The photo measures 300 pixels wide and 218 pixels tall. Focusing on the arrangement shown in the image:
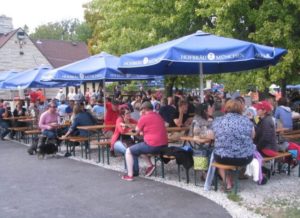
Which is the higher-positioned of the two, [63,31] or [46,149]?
[63,31]

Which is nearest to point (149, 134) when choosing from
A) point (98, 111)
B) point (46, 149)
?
point (46, 149)

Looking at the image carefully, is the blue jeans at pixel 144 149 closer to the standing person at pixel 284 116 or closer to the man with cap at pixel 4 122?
the standing person at pixel 284 116

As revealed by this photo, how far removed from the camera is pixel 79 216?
20.7 ft

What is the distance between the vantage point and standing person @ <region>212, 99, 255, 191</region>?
725 cm

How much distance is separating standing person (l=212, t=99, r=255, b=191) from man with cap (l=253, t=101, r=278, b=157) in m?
0.83

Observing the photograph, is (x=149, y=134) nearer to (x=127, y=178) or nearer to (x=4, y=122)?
(x=127, y=178)

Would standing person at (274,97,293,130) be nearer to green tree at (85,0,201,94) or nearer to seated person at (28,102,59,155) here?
seated person at (28,102,59,155)

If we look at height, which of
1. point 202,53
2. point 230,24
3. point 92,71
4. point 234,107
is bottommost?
point 234,107

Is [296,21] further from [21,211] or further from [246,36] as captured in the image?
[21,211]

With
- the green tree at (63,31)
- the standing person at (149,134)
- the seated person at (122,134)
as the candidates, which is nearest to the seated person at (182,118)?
the seated person at (122,134)

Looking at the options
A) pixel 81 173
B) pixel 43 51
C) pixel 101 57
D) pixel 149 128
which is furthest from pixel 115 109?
pixel 43 51

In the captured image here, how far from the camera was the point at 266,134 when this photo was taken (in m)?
8.17

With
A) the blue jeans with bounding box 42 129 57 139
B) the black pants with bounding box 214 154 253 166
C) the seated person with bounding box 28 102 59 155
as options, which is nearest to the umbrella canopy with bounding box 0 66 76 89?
the seated person with bounding box 28 102 59 155

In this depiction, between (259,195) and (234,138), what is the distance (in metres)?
0.97
